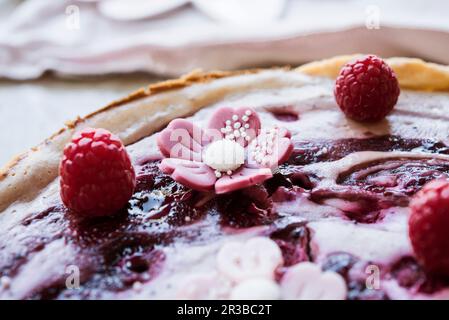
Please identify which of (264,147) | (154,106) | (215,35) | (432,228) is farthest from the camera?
(215,35)

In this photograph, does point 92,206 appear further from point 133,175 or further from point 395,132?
point 395,132

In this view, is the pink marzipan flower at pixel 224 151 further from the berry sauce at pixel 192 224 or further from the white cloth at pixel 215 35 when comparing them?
the white cloth at pixel 215 35

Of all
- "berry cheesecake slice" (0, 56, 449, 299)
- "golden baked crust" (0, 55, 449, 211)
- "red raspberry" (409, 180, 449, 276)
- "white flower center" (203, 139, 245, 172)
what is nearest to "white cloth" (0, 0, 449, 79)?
"golden baked crust" (0, 55, 449, 211)

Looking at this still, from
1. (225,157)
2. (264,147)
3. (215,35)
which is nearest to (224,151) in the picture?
(225,157)

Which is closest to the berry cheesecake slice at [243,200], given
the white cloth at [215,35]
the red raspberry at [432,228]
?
the red raspberry at [432,228]

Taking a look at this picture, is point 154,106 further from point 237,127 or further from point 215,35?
point 215,35

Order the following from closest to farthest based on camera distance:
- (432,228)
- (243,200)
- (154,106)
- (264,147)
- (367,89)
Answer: (432,228), (243,200), (264,147), (367,89), (154,106)
